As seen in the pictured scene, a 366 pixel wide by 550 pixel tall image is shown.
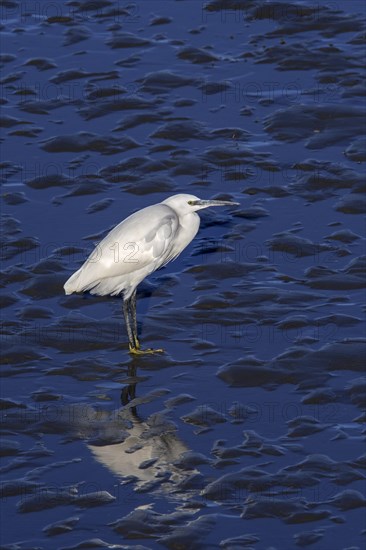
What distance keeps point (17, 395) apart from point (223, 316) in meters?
2.29

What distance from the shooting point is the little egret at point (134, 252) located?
1195 centimetres

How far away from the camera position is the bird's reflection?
992cm

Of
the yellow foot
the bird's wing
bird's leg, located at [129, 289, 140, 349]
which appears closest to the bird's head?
the bird's wing

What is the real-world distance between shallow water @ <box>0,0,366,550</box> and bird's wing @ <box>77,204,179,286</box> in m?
0.66

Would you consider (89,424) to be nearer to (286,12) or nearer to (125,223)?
(125,223)

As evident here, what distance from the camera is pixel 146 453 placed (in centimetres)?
1032

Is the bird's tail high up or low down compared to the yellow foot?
up

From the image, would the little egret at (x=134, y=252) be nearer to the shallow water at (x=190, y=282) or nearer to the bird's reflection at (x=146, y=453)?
the shallow water at (x=190, y=282)

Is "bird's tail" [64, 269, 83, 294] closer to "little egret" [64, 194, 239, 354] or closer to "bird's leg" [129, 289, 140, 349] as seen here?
"little egret" [64, 194, 239, 354]

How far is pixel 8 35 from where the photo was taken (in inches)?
750

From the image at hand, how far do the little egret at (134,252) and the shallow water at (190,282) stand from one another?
423 millimetres

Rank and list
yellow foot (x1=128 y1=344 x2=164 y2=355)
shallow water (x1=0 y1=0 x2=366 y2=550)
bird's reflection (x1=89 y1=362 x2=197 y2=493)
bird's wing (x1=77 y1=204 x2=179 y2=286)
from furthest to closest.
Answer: bird's wing (x1=77 y1=204 x2=179 y2=286) < yellow foot (x1=128 y1=344 x2=164 y2=355) < bird's reflection (x1=89 y1=362 x2=197 y2=493) < shallow water (x1=0 y1=0 x2=366 y2=550)

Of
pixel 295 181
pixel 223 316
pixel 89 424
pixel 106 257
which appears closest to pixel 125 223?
pixel 106 257

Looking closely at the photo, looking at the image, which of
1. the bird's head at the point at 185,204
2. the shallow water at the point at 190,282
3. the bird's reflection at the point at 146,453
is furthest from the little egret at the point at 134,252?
the bird's reflection at the point at 146,453
